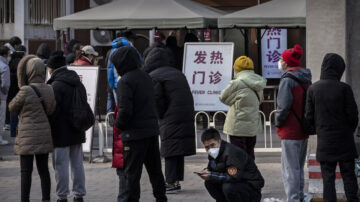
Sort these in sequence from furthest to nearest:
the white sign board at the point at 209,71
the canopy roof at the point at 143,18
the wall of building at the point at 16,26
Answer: the wall of building at the point at 16,26
the canopy roof at the point at 143,18
the white sign board at the point at 209,71

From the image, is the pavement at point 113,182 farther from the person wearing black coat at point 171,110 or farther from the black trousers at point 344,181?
the black trousers at point 344,181

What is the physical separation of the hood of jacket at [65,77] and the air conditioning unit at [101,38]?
13.1 metres

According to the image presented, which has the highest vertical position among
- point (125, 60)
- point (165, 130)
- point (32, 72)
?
point (125, 60)

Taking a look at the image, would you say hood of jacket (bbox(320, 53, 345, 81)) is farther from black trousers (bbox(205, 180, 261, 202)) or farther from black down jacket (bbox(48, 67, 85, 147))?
black down jacket (bbox(48, 67, 85, 147))

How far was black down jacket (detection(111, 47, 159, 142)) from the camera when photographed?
9.22m

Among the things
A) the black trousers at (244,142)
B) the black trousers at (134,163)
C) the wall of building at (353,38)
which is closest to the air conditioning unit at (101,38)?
the wall of building at (353,38)

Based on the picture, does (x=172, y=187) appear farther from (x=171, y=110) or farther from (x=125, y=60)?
(x=125, y=60)

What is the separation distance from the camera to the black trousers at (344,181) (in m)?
9.41

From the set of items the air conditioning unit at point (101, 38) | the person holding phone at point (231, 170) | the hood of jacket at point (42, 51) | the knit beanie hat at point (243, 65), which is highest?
the air conditioning unit at point (101, 38)

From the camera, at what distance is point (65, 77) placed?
1002 centimetres

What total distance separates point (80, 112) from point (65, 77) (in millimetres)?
461

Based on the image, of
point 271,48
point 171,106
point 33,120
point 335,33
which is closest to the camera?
point 33,120

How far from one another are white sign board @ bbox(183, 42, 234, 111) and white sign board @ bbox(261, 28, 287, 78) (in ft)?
20.6

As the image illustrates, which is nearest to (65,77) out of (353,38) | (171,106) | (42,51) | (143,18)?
(171,106)
